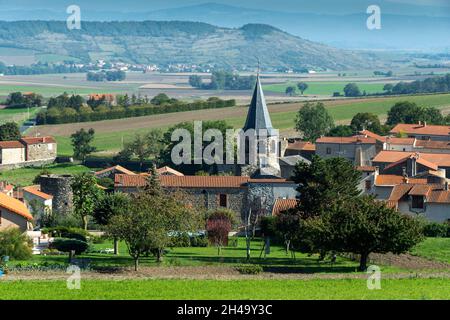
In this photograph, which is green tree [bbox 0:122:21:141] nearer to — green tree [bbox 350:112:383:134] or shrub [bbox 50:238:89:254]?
green tree [bbox 350:112:383:134]

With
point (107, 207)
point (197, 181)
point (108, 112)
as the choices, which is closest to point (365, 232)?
point (107, 207)

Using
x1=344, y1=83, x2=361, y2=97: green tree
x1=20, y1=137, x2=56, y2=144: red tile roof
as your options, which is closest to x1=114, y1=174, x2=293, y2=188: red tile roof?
x1=20, y1=137, x2=56, y2=144: red tile roof

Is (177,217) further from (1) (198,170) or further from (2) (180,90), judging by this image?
(2) (180,90)

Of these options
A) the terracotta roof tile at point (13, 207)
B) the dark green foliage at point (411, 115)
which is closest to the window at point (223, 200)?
the terracotta roof tile at point (13, 207)

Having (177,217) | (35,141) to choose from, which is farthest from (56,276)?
(35,141)

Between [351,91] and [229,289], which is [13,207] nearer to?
[229,289]

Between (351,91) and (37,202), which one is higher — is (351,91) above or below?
below

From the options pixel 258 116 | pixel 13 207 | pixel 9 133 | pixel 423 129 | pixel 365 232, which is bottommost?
pixel 9 133
